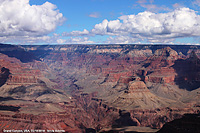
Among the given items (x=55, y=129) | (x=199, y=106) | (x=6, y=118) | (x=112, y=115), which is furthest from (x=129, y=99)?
(x=6, y=118)

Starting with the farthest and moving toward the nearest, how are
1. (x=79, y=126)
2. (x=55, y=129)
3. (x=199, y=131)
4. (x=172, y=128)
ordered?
1. (x=79, y=126)
2. (x=55, y=129)
3. (x=172, y=128)
4. (x=199, y=131)

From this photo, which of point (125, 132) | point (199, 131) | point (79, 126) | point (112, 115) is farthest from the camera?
point (112, 115)

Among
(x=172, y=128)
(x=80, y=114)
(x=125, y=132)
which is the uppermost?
(x=172, y=128)

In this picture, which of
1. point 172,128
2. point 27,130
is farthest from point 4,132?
point 172,128

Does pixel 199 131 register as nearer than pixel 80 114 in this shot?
Yes

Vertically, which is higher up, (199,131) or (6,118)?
(199,131)

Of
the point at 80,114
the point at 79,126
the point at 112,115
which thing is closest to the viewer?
the point at 79,126

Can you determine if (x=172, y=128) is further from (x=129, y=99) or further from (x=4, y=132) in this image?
(x=129, y=99)

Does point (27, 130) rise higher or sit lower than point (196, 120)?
lower

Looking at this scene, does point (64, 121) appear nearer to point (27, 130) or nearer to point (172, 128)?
point (27, 130)
